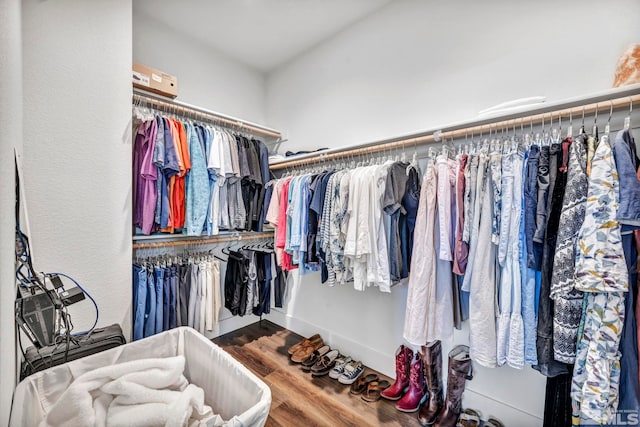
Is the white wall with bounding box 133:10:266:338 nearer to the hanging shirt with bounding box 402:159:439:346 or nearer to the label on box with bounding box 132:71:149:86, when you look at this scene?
the label on box with bounding box 132:71:149:86

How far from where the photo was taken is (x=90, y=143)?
1.43 metres

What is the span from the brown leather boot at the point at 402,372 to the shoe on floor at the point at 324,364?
0.44 m

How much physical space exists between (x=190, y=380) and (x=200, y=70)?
258 centimetres

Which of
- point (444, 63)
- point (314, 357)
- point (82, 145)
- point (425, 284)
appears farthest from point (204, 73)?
point (314, 357)

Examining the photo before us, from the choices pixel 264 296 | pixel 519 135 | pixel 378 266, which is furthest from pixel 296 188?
pixel 519 135

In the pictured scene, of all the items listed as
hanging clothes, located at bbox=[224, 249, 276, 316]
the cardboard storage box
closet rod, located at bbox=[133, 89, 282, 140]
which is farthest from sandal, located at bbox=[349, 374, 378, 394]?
the cardboard storage box

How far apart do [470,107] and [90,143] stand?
225cm

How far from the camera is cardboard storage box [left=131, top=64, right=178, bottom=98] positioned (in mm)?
1784

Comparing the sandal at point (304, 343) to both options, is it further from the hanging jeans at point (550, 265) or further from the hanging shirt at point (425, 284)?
the hanging jeans at point (550, 265)

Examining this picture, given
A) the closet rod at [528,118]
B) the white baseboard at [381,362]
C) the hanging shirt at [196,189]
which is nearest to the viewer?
the closet rod at [528,118]

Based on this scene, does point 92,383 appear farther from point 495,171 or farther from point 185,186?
point 495,171

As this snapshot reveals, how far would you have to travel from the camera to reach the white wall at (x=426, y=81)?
51.4 inches

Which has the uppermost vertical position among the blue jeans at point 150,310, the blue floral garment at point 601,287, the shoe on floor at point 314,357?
the blue floral garment at point 601,287

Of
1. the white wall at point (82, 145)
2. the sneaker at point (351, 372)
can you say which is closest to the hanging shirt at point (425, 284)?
the sneaker at point (351, 372)
